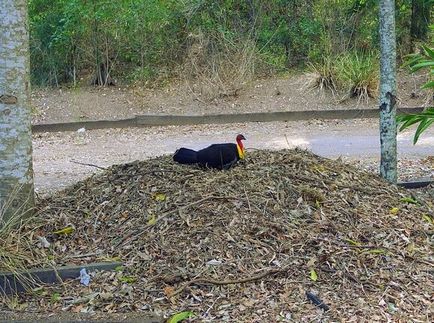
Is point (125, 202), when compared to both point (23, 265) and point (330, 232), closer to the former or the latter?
point (23, 265)

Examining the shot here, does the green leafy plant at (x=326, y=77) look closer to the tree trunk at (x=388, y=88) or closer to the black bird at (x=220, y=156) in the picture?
the tree trunk at (x=388, y=88)

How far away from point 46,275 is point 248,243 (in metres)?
1.33

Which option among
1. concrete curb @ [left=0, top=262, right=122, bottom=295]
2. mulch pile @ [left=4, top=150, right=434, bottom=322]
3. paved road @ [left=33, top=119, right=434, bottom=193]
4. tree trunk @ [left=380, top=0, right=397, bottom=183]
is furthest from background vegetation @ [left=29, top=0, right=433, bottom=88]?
concrete curb @ [left=0, top=262, right=122, bottom=295]

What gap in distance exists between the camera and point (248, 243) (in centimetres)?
447

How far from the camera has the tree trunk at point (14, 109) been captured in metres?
4.70

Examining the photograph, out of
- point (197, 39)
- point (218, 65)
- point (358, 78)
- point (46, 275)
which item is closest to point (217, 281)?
point (46, 275)

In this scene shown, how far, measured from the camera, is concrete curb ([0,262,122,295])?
430 cm

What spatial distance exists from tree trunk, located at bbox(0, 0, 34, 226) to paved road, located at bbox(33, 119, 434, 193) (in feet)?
9.56

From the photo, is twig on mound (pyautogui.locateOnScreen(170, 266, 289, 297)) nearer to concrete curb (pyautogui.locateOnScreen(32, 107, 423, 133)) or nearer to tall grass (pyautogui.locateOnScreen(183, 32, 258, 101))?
concrete curb (pyautogui.locateOnScreen(32, 107, 423, 133))

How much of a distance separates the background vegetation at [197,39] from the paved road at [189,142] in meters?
1.95

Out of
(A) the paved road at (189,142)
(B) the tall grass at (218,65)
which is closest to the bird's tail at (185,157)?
(A) the paved road at (189,142)

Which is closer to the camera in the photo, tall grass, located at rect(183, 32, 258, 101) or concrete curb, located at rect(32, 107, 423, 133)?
concrete curb, located at rect(32, 107, 423, 133)

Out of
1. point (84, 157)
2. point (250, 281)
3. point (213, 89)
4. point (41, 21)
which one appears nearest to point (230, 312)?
point (250, 281)

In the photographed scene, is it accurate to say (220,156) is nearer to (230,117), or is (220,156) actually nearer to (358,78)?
(230,117)
